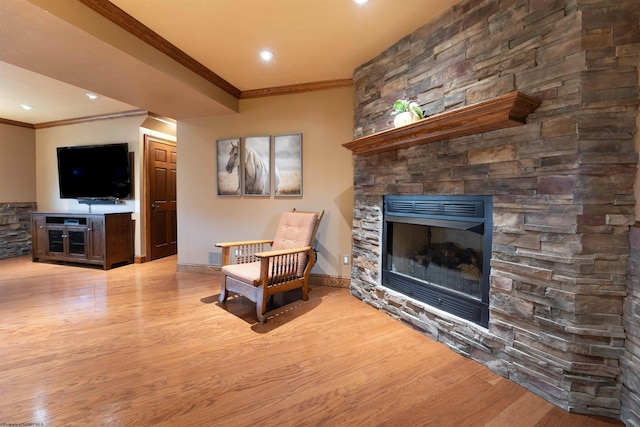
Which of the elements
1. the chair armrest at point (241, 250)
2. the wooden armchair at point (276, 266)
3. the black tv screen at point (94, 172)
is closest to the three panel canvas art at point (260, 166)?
the wooden armchair at point (276, 266)

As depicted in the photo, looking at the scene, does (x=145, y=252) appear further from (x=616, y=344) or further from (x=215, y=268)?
(x=616, y=344)

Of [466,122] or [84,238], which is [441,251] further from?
[84,238]

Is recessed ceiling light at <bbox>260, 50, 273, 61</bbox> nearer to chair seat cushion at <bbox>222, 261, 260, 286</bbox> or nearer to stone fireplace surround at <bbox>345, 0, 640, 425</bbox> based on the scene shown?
stone fireplace surround at <bbox>345, 0, 640, 425</bbox>

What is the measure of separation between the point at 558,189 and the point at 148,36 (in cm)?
323

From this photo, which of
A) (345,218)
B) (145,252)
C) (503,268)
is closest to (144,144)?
(145,252)

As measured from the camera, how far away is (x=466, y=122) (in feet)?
5.80

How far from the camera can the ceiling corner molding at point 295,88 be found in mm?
3412

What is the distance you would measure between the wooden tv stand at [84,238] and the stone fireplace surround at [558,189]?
15.9ft

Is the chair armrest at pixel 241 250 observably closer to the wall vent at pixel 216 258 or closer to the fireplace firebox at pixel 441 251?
the wall vent at pixel 216 258

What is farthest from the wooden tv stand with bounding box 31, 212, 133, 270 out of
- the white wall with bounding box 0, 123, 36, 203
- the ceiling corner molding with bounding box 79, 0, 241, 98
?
the ceiling corner molding with bounding box 79, 0, 241, 98

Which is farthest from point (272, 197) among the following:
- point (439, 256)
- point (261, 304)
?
point (439, 256)

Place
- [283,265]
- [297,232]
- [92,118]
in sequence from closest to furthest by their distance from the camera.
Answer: [283,265], [297,232], [92,118]

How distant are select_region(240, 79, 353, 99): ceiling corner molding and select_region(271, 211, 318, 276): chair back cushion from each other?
1.55m

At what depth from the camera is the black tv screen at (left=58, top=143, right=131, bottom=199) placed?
15.6ft
